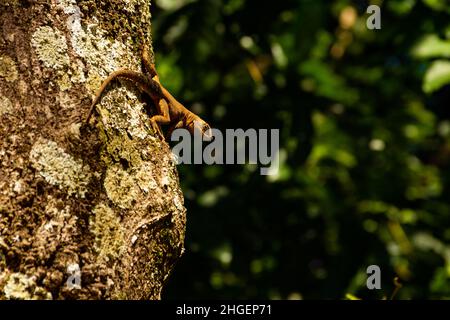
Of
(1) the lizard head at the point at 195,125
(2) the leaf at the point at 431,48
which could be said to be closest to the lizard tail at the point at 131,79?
(1) the lizard head at the point at 195,125

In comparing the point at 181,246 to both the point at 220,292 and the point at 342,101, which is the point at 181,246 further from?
the point at 342,101

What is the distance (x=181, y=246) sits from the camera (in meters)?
2.65

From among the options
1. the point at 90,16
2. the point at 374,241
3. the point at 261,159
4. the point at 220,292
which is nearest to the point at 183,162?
the point at 261,159

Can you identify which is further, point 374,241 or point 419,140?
point 419,140

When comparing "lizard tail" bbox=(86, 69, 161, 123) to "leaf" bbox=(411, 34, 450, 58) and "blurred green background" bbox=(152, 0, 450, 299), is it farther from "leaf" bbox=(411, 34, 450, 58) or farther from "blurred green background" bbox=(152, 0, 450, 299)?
"leaf" bbox=(411, 34, 450, 58)

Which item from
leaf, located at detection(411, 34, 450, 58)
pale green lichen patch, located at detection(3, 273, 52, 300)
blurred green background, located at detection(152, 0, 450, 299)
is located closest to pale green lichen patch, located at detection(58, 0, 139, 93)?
pale green lichen patch, located at detection(3, 273, 52, 300)

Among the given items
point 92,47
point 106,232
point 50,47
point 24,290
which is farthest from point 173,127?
point 24,290

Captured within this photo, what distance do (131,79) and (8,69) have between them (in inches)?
18.9

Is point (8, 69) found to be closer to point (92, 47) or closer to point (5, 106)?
point (5, 106)

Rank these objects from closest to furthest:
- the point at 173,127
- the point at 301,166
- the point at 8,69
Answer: the point at 8,69, the point at 173,127, the point at 301,166

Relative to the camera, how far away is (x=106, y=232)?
7.57 feet

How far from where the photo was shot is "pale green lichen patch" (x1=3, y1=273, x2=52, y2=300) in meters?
2.19
